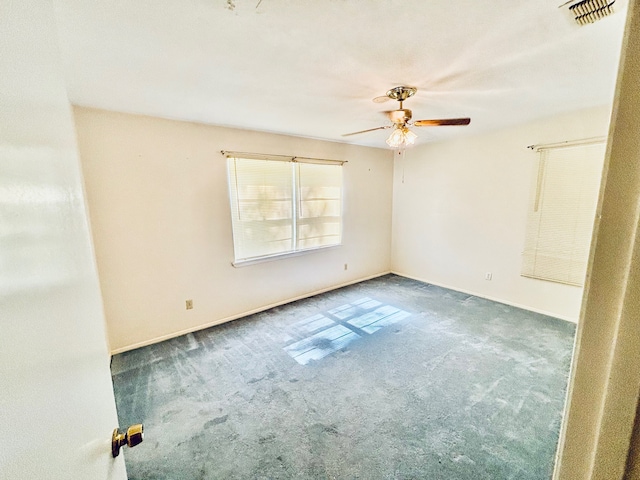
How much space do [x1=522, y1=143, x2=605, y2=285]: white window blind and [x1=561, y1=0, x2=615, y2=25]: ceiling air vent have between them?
2.19 meters

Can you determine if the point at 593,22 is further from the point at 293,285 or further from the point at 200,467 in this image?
the point at 293,285

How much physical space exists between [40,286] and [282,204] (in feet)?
10.8

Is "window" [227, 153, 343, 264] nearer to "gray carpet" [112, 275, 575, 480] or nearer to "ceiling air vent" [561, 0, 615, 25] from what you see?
"gray carpet" [112, 275, 575, 480]

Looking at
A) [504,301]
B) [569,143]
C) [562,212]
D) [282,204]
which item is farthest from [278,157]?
[504,301]

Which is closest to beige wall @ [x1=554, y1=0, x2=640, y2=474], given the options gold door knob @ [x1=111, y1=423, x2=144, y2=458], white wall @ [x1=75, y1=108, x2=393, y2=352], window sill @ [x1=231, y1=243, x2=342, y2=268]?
gold door knob @ [x1=111, y1=423, x2=144, y2=458]

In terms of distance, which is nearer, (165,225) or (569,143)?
(165,225)

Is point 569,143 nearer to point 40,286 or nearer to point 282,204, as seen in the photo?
point 282,204

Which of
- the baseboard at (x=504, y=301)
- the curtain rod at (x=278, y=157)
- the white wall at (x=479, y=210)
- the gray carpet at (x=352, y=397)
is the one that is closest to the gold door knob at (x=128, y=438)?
the gray carpet at (x=352, y=397)

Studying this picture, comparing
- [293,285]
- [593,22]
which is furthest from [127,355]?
[593,22]

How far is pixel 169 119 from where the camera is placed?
2783mm

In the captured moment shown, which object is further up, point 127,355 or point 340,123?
point 340,123

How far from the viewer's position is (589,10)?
1.28 metres

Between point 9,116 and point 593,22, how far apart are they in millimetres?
2258

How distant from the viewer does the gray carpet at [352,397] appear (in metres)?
1.61
